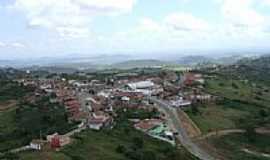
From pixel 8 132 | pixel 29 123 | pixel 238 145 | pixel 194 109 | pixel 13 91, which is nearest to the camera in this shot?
pixel 8 132

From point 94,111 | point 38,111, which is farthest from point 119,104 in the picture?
point 38,111

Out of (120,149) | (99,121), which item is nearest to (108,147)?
(120,149)

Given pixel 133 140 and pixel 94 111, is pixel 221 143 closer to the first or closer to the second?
pixel 133 140

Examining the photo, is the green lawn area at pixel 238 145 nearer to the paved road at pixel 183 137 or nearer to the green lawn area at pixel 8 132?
the paved road at pixel 183 137

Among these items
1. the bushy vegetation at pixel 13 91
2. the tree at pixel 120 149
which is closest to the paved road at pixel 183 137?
the tree at pixel 120 149

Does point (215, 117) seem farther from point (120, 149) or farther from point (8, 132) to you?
point (8, 132)

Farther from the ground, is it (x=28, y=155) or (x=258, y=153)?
(x=28, y=155)
